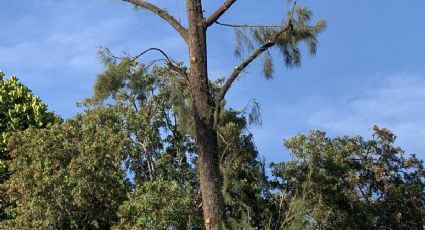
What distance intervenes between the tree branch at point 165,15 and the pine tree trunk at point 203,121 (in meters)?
0.14

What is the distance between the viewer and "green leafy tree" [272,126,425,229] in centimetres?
1966

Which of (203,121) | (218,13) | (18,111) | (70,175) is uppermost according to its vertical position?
(18,111)

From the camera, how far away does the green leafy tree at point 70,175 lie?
17.2m

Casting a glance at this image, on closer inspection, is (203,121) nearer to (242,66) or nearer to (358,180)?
(242,66)

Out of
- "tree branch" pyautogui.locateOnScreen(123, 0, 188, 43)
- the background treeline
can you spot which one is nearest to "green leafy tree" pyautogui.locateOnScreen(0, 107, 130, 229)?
the background treeline

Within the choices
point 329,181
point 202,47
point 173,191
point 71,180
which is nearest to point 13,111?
point 71,180

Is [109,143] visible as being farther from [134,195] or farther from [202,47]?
[202,47]

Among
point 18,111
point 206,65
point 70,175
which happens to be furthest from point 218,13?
point 18,111

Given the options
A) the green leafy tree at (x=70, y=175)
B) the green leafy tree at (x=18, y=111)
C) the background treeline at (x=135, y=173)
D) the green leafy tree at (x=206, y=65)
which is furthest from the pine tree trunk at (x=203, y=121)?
the green leafy tree at (x=18, y=111)

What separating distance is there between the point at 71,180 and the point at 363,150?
32.8ft

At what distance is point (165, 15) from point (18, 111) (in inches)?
520

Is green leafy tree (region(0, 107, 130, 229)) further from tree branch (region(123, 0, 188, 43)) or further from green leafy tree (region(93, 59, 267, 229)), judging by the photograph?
tree branch (region(123, 0, 188, 43))

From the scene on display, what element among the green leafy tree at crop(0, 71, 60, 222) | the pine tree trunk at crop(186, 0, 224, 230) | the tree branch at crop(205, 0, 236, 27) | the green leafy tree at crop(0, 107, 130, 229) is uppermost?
the green leafy tree at crop(0, 71, 60, 222)

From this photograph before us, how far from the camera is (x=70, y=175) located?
17.4m
